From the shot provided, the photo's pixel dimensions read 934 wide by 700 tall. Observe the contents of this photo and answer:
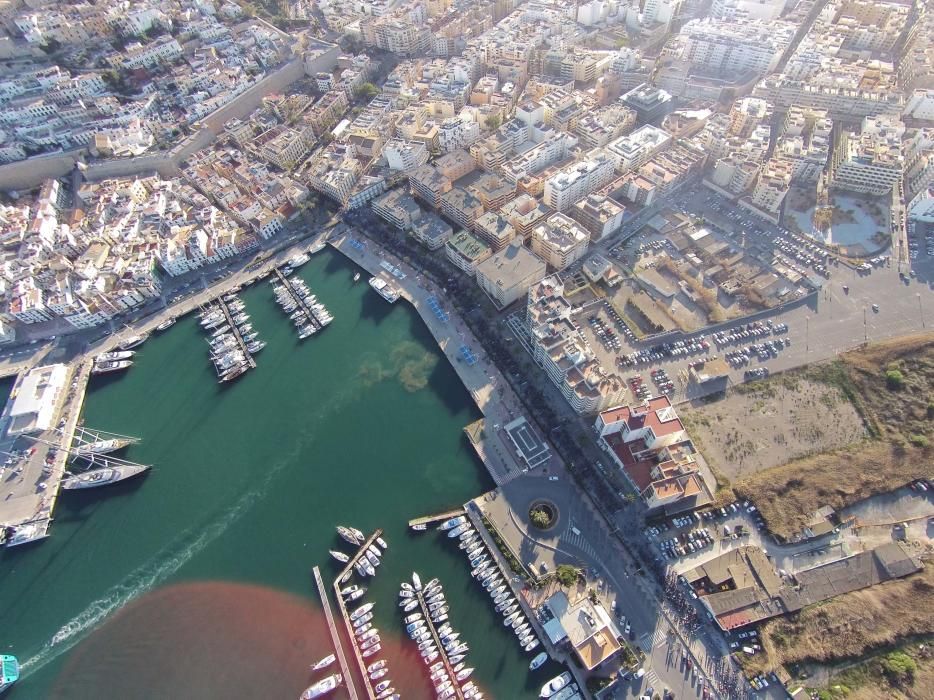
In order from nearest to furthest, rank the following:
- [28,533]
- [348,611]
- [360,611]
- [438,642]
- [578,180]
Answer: [438,642]
[360,611]
[348,611]
[28,533]
[578,180]

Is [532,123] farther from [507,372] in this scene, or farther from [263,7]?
[263,7]

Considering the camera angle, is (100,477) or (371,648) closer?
(371,648)

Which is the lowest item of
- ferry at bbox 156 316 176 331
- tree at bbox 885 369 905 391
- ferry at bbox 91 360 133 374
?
tree at bbox 885 369 905 391

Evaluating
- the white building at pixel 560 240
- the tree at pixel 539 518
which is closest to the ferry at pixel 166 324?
the white building at pixel 560 240

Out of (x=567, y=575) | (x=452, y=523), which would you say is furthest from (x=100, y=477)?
(x=567, y=575)

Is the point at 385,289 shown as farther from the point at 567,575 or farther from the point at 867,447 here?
the point at 867,447

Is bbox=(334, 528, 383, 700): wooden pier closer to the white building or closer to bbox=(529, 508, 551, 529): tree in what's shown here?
bbox=(529, 508, 551, 529): tree

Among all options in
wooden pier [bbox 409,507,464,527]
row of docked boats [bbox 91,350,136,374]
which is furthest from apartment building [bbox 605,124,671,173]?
row of docked boats [bbox 91,350,136,374]
